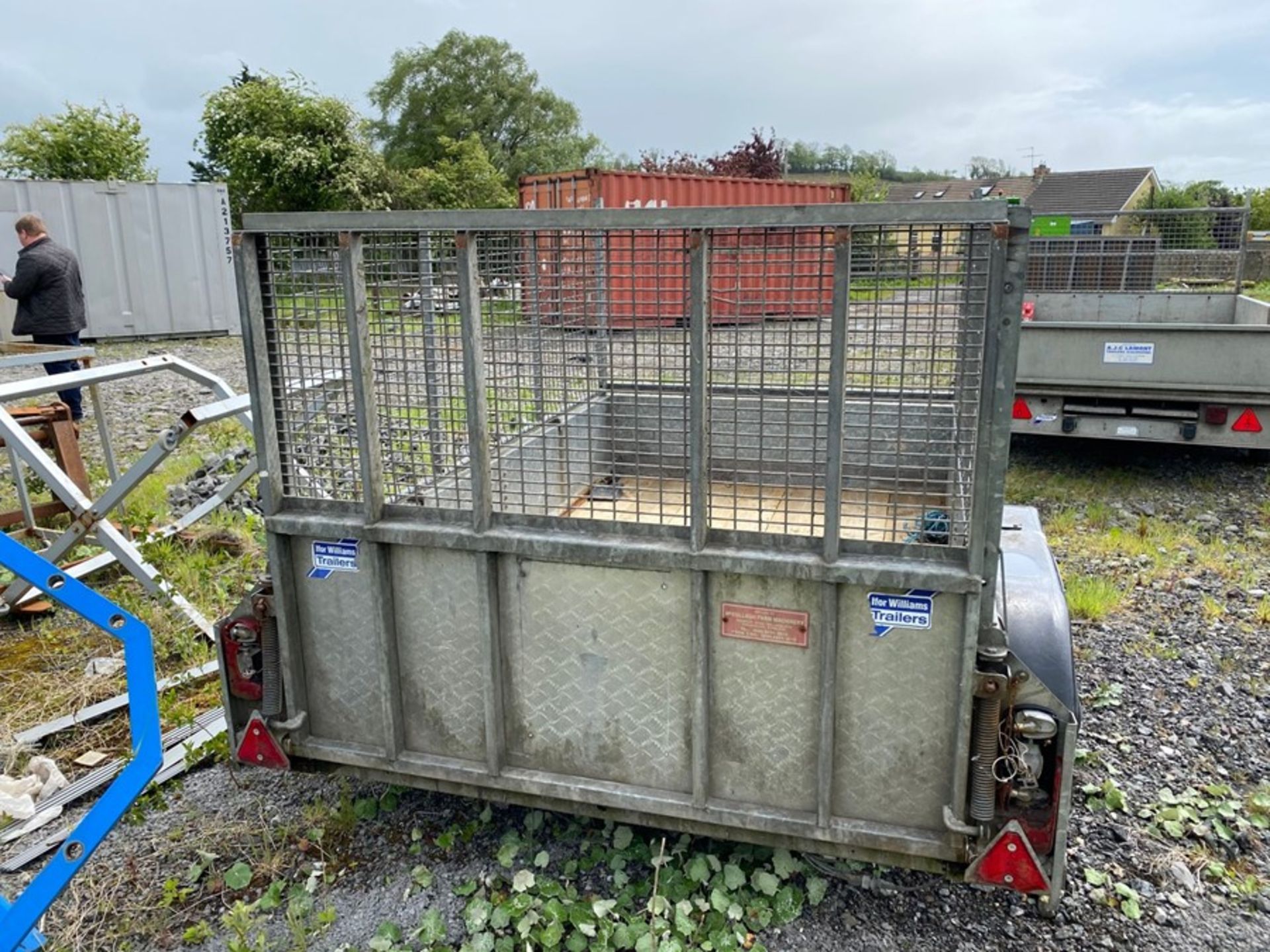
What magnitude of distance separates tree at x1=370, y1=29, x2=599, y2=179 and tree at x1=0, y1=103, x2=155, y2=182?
66.1 feet

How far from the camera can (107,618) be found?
8.76 feet

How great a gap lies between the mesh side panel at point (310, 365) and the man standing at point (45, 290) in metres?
6.89

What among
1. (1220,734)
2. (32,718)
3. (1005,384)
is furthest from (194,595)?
(1220,734)

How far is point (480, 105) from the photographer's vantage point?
4469 centimetres

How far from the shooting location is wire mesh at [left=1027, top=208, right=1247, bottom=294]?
8.96m

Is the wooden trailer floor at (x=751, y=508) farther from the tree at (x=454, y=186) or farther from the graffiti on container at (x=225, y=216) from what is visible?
the tree at (x=454, y=186)

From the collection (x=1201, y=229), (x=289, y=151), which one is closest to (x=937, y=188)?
(x=289, y=151)

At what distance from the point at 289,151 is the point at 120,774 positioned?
24312 mm

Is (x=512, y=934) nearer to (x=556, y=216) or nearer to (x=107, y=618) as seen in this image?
(x=107, y=618)

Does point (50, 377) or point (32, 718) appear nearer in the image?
point (32, 718)

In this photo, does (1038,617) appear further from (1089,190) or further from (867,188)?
(1089,190)

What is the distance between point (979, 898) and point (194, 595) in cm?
412

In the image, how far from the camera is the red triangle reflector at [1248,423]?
6.49 m

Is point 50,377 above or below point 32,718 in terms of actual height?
above
